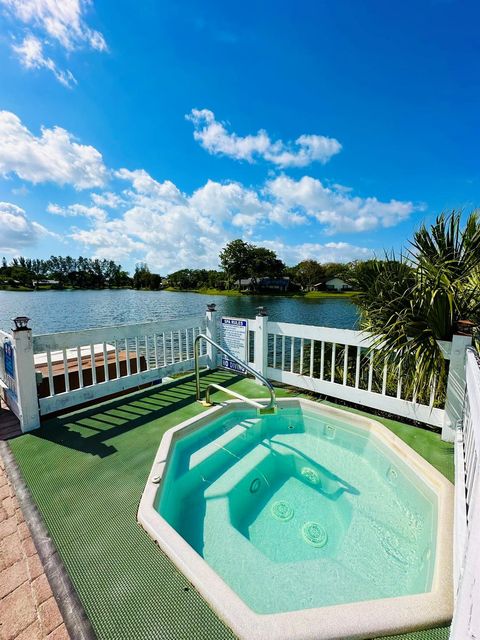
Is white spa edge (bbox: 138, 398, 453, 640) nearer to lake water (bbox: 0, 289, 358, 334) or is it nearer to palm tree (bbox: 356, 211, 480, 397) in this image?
palm tree (bbox: 356, 211, 480, 397)

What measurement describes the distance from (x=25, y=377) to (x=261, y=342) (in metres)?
2.84

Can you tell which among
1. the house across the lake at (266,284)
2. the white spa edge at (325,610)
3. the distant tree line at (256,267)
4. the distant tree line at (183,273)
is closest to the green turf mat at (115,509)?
the white spa edge at (325,610)

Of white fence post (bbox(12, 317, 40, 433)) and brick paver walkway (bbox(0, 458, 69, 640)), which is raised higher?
white fence post (bbox(12, 317, 40, 433))

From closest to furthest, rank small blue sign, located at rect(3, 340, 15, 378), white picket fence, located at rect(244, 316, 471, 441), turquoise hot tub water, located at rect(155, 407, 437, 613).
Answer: turquoise hot tub water, located at rect(155, 407, 437, 613)
white picket fence, located at rect(244, 316, 471, 441)
small blue sign, located at rect(3, 340, 15, 378)

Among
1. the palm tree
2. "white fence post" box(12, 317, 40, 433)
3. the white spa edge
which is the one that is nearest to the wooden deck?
"white fence post" box(12, 317, 40, 433)

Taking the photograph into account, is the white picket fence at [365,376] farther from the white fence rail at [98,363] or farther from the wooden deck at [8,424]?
the wooden deck at [8,424]

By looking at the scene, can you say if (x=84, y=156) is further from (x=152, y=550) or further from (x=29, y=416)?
(x=152, y=550)

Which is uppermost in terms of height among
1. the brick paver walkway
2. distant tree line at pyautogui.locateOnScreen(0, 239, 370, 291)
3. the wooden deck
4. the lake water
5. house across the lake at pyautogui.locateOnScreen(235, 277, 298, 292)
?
distant tree line at pyautogui.locateOnScreen(0, 239, 370, 291)

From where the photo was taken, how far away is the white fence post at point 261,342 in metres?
4.11

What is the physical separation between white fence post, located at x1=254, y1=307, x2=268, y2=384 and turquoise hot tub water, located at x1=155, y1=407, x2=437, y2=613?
3.61ft

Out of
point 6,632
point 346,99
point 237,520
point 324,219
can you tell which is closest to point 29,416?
point 6,632

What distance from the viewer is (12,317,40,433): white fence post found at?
2.75 metres

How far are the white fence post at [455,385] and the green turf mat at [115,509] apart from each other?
0.70 feet

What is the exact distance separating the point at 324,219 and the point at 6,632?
15810 mm
